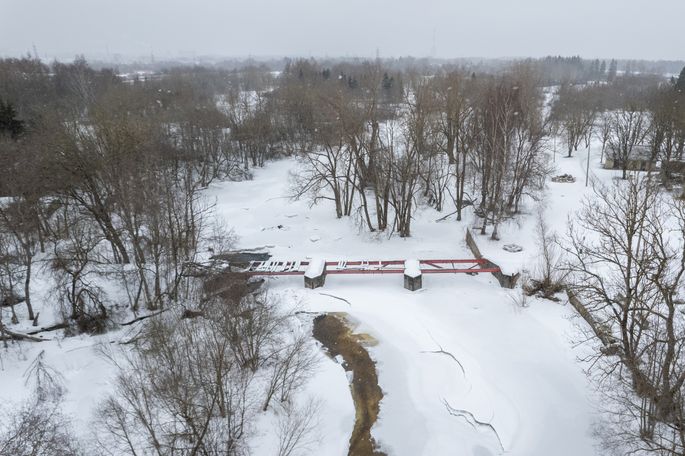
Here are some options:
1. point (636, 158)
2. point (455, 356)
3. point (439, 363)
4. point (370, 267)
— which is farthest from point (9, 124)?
point (636, 158)

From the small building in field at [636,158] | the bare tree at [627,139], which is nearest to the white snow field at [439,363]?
the bare tree at [627,139]

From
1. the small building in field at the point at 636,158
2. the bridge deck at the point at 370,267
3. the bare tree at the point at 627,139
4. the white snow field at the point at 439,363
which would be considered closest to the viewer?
the white snow field at the point at 439,363

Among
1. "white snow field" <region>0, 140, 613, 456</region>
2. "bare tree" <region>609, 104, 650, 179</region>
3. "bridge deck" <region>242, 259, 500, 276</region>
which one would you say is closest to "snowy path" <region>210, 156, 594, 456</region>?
"white snow field" <region>0, 140, 613, 456</region>

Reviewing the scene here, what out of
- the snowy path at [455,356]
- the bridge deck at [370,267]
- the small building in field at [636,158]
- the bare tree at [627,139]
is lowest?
the snowy path at [455,356]

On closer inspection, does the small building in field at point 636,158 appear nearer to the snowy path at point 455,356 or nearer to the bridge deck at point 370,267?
the snowy path at point 455,356

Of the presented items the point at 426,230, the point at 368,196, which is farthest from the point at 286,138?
the point at 426,230

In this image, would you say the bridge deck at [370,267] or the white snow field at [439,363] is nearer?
the white snow field at [439,363]
